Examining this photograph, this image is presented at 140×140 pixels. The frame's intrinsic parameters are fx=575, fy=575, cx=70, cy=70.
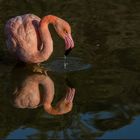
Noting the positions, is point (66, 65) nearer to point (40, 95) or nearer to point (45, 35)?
point (45, 35)

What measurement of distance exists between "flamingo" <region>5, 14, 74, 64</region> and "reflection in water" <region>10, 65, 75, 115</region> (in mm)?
352

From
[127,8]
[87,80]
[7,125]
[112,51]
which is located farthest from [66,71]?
[127,8]

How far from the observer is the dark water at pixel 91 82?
732cm

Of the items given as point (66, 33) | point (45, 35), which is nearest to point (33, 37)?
point (45, 35)

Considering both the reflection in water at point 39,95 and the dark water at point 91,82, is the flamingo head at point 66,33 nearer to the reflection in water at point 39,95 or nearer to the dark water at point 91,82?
the dark water at point 91,82

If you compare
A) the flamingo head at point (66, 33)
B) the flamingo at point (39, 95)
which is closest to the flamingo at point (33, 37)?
the flamingo head at point (66, 33)

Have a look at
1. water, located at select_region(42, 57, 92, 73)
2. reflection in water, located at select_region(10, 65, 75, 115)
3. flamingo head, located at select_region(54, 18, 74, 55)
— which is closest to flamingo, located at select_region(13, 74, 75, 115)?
reflection in water, located at select_region(10, 65, 75, 115)

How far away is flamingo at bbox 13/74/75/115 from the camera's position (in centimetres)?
787

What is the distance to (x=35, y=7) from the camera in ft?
43.0

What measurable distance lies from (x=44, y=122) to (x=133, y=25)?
14.8 ft

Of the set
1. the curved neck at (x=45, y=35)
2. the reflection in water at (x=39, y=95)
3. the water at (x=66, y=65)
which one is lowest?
the water at (x=66, y=65)

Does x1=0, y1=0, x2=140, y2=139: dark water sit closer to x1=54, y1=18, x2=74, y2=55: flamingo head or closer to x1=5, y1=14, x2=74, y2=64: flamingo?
x1=5, y1=14, x2=74, y2=64: flamingo

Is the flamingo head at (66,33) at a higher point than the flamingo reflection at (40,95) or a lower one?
higher

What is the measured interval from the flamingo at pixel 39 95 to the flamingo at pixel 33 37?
0.36 m
